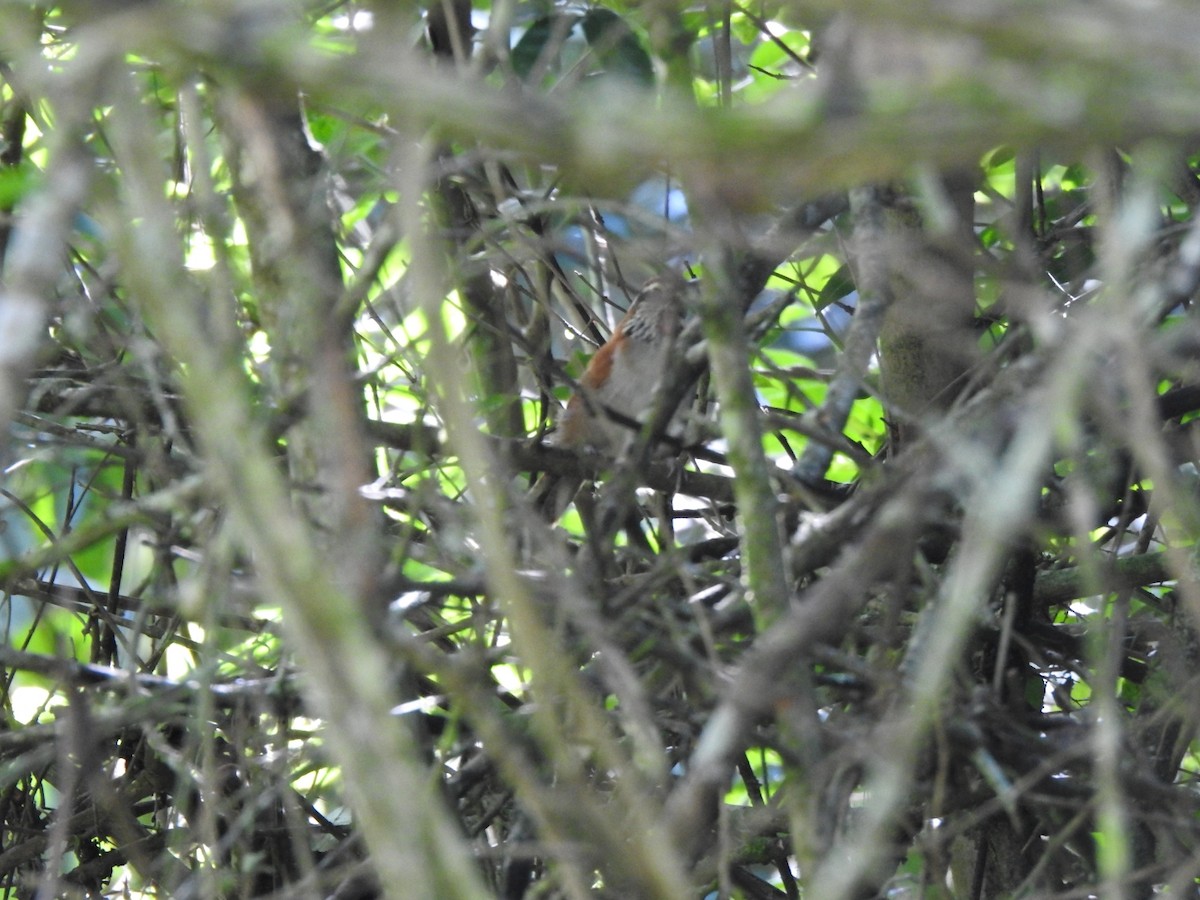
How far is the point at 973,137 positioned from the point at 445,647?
192 cm

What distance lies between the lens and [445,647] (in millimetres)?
2799

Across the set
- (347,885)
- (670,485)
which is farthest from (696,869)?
(670,485)

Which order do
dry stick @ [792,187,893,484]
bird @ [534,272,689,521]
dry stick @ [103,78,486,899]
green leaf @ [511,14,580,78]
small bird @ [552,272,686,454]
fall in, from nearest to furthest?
dry stick @ [103,78,486,899], dry stick @ [792,187,893,484], green leaf @ [511,14,580,78], bird @ [534,272,689,521], small bird @ [552,272,686,454]

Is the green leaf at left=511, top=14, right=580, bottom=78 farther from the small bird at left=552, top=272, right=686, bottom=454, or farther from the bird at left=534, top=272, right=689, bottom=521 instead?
the small bird at left=552, top=272, right=686, bottom=454

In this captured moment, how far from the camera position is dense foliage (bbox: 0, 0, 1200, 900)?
3.76ft

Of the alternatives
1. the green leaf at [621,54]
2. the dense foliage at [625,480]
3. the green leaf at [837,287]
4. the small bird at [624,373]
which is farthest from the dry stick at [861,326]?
the small bird at [624,373]

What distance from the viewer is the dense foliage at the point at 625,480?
1147mm

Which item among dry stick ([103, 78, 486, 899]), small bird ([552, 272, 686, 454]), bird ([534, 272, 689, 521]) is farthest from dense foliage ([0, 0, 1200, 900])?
small bird ([552, 272, 686, 454])

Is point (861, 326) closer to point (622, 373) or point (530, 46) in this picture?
point (530, 46)

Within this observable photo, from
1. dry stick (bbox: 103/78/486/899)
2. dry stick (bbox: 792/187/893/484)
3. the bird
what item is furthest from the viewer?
the bird

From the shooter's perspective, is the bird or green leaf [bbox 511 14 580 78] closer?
green leaf [bbox 511 14 580 78]

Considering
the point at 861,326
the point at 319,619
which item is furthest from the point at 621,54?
the point at 319,619

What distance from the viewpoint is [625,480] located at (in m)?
1.85

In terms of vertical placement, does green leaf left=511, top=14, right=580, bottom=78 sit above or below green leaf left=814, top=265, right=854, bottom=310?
above
